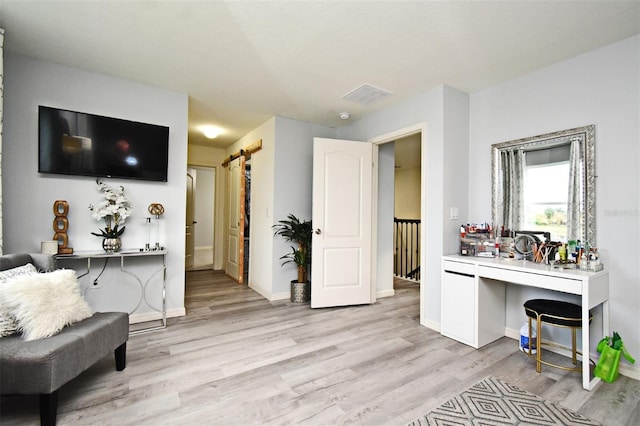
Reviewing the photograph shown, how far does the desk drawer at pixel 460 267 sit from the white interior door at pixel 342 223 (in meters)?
→ 1.20

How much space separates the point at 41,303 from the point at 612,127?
13.4 feet

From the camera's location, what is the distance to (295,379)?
6.86ft

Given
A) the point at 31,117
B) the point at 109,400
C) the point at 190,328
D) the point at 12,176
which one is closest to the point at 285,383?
the point at 109,400

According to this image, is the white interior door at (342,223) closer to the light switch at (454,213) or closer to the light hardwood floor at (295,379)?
the light hardwood floor at (295,379)

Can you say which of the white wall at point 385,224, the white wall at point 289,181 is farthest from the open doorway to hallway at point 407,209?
the white wall at point 289,181

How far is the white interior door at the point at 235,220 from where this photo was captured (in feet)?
16.4

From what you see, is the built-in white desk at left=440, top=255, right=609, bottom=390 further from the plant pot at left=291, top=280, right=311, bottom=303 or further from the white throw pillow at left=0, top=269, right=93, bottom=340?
the white throw pillow at left=0, top=269, right=93, bottom=340

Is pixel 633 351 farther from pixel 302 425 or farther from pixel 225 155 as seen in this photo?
pixel 225 155

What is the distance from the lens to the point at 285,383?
2.04 m

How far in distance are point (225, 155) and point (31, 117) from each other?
360 cm

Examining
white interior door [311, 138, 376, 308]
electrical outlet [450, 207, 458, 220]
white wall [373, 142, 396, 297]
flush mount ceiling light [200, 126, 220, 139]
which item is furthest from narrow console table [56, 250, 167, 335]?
electrical outlet [450, 207, 458, 220]

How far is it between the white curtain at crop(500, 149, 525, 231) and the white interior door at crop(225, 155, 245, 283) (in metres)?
3.69

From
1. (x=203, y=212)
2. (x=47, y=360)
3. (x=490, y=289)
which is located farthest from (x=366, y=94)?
(x=203, y=212)

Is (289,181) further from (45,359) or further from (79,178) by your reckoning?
(45,359)
